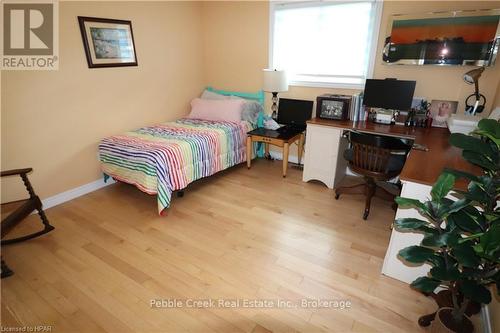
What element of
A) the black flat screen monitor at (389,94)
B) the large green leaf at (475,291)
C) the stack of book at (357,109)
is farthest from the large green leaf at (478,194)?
the stack of book at (357,109)

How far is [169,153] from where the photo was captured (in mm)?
2639

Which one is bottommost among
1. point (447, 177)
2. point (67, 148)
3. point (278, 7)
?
point (67, 148)

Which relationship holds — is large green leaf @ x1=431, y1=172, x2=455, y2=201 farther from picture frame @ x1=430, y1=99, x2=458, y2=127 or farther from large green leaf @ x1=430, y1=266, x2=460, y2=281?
picture frame @ x1=430, y1=99, x2=458, y2=127

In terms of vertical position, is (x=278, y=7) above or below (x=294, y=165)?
above

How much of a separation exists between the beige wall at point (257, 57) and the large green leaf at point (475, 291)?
7.17 ft

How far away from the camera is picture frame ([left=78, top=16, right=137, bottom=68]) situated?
9.28 feet

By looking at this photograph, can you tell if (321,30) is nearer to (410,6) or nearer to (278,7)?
(278,7)

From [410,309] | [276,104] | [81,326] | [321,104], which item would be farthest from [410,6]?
[81,326]

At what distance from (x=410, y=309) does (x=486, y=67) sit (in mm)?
2355

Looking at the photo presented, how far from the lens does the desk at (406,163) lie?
1674mm

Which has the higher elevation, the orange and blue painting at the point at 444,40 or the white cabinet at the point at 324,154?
the orange and blue painting at the point at 444,40

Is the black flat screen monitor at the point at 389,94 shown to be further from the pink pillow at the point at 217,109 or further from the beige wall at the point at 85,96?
the beige wall at the point at 85,96

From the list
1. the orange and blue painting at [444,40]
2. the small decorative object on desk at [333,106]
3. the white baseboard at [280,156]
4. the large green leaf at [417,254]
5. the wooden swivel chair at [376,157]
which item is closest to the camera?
the large green leaf at [417,254]

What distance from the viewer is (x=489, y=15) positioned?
7.99 feet
